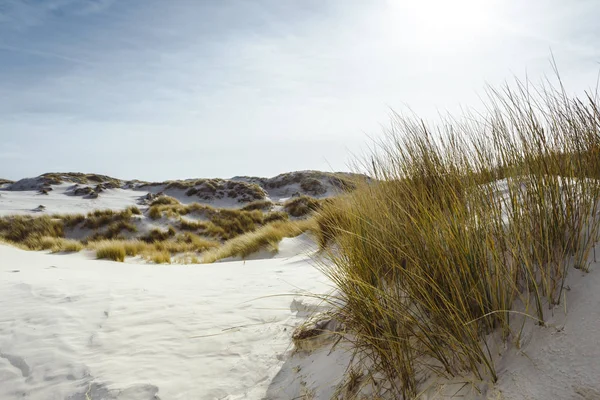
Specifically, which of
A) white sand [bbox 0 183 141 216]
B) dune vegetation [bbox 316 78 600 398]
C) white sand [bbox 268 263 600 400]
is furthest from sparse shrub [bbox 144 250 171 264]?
white sand [bbox 0 183 141 216]

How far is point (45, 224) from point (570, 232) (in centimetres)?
1397

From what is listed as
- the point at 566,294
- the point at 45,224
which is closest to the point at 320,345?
the point at 566,294

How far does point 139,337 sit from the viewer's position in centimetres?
237

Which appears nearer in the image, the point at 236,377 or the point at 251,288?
the point at 236,377

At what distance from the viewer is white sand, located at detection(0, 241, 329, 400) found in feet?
5.98

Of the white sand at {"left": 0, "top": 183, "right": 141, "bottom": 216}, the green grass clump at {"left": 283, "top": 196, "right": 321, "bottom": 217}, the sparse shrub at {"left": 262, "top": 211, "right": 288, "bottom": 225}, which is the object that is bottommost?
the sparse shrub at {"left": 262, "top": 211, "right": 288, "bottom": 225}

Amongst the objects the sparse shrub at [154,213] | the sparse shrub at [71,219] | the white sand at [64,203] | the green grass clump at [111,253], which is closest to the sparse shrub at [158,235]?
the sparse shrub at [154,213]

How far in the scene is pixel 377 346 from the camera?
1312mm

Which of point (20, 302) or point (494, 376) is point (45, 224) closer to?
point (20, 302)

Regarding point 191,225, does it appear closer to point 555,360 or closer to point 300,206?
point 300,206

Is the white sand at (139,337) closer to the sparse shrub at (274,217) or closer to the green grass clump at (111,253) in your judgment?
the green grass clump at (111,253)

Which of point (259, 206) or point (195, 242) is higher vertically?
point (259, 206)

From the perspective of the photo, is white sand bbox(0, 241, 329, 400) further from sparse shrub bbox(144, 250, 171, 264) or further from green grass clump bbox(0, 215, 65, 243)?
green grass clump bbox(0, 215, 65, 243)

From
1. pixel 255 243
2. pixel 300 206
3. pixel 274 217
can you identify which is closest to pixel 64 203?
pixel 274 217
